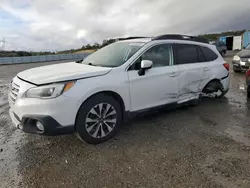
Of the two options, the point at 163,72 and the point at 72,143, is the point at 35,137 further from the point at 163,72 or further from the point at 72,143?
the point at 163,72

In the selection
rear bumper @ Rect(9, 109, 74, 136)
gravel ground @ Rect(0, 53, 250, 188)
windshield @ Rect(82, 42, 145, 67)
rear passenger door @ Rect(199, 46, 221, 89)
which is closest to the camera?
gravel ground @ Rect(0, 53, 250, 188)

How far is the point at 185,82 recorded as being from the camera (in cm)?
437

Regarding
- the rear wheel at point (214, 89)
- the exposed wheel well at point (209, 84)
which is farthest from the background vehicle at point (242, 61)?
the exposed wheel well at point (209, 84)

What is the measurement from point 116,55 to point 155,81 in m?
0.88

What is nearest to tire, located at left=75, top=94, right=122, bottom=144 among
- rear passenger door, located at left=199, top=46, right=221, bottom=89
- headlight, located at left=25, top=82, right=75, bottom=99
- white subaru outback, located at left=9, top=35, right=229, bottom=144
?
white subaru outback, located at left=9, top=35, right=229, bottom=144

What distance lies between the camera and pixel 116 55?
3.96m

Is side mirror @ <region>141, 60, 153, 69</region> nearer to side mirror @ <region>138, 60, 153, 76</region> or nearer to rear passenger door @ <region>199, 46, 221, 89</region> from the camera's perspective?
side mirror @ <region>138, 60, 153, 76</region>

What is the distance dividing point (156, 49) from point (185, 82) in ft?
3.20

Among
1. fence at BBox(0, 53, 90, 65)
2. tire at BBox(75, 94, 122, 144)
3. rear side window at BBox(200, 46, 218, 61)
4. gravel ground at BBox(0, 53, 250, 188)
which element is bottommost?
gravel ground at BBox(0, 53, 250, 188)

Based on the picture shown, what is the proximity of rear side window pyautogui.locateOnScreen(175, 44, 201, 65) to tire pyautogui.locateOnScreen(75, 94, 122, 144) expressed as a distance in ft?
5.89

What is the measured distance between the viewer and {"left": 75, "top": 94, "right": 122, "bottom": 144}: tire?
10.1 feet

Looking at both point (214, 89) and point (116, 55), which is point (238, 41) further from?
point (116, 55)

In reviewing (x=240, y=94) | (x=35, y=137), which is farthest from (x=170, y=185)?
(x=240, y=94)

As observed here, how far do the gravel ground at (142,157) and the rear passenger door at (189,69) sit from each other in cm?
60
